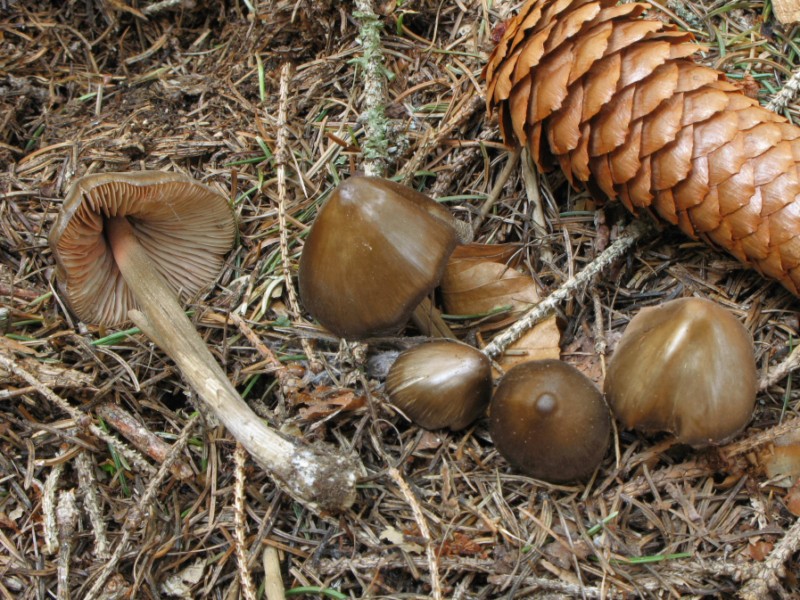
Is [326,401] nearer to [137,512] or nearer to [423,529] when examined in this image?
[423,529]

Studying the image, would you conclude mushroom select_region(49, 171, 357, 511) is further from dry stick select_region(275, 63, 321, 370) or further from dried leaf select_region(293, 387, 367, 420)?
dry stick select_region(275, 63, 321, 370)

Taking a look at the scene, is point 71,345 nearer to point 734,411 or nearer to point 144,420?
point 144,420

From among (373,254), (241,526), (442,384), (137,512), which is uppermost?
(373,254)

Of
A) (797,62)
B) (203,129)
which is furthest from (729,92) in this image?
(203,129)

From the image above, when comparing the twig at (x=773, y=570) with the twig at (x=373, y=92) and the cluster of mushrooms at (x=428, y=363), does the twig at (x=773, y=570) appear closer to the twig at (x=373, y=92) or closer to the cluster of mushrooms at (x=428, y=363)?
the cluster of mushrooms at (x=428, y=363)

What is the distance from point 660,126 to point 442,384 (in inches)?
42.1

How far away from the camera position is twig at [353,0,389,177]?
2.65 meters

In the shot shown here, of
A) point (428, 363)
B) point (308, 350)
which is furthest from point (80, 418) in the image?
point (428, 363)

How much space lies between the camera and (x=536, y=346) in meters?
2.47

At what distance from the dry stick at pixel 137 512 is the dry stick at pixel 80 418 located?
0.09 meters

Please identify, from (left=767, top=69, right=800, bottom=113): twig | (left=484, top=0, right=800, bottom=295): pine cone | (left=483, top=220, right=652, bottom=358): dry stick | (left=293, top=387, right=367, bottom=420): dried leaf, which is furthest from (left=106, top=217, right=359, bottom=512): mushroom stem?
(left=767, top=69, right=800, bottom=113): twig

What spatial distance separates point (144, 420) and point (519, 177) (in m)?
1.67

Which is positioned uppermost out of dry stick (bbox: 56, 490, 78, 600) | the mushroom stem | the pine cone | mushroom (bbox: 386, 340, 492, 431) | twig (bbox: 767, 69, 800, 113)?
twig (bbox: 767, 69, 800, 113)

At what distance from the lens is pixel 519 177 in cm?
267
